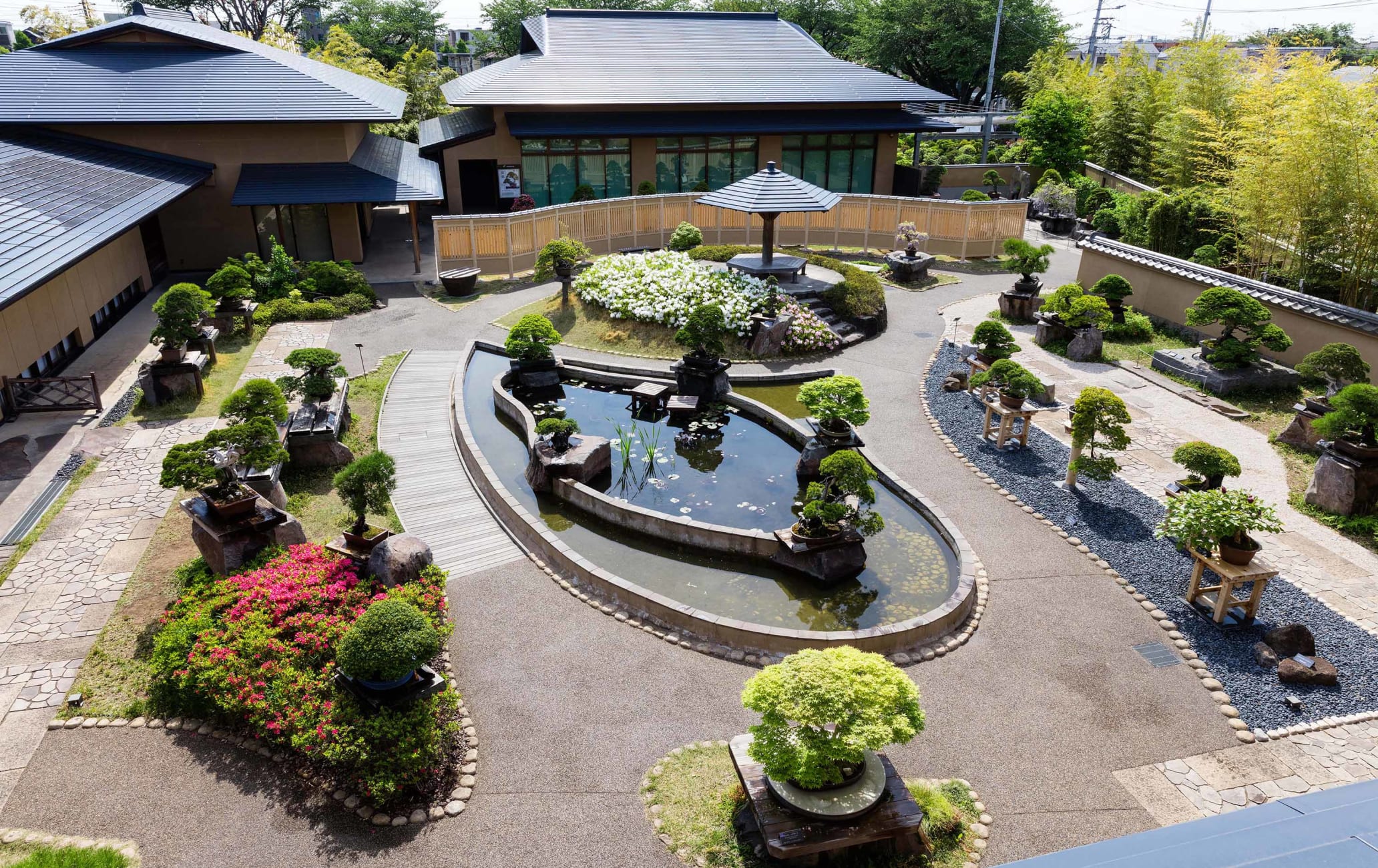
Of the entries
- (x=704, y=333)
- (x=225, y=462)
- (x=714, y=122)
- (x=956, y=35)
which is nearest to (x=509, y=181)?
(x=714, y=122)

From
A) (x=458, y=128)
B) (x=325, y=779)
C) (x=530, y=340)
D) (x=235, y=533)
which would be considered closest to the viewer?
(x=325, y=779)

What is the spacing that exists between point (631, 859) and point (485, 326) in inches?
667

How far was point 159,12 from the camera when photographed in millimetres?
31500

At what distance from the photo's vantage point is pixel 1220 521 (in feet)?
35.6

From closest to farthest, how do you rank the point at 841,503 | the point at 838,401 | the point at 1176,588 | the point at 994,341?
1. the point at 1176,588
2. the point at 841,503
3. the point at 838,401
4. the point at 994,341

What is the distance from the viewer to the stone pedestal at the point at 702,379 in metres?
17.5

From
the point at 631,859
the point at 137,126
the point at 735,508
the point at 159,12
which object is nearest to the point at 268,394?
the point at 735,508

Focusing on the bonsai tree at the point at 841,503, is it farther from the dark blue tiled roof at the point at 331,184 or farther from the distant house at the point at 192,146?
the dark blue tiled roof at the point at 331,184

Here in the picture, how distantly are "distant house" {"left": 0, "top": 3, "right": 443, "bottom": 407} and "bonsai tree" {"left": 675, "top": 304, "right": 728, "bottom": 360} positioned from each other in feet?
41.9

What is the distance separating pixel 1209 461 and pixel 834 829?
27.3 ft


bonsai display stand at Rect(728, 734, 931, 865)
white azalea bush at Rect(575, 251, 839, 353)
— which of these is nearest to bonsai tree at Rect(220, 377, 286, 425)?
bonsai display stand at Rect(728, 734, 931, 865)

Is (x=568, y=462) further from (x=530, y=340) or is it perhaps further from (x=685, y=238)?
(x=685, y=238)

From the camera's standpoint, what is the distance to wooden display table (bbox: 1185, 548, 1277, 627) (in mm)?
10781

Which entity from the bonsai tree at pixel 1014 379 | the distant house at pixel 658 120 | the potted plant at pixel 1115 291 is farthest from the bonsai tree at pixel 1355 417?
the distant house at pixel 658 120
